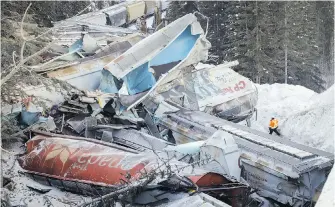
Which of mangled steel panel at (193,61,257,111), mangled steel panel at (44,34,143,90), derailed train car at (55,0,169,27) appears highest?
derailed train car at (55,0,169,27)

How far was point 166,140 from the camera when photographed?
418 inches

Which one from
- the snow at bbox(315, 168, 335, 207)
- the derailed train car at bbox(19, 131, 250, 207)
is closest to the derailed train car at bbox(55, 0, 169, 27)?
the derailed train car at bbox(19, 131, 250, 207)

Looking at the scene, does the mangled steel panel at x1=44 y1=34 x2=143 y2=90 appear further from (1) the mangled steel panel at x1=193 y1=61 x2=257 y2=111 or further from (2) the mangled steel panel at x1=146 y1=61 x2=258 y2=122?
(1) the mangled steel panel at x1=193 y1=61 x2=257 y2=111

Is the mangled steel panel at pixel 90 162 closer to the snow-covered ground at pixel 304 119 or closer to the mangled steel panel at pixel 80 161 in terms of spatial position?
the mangled steel panel at pixel 80 161

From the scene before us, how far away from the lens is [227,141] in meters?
8.13

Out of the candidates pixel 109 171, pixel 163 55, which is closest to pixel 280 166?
pixel 109 171

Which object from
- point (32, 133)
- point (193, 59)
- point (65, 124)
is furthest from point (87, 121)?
point (193, 59)

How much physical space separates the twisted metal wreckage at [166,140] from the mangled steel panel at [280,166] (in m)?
0.02

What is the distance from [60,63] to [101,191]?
5.27 m

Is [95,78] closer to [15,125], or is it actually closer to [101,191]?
[15,125]

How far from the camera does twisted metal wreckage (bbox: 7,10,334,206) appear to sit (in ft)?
22.6

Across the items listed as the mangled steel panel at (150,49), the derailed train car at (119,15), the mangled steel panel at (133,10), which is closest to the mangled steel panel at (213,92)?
the mangled steel panel at (150,49)

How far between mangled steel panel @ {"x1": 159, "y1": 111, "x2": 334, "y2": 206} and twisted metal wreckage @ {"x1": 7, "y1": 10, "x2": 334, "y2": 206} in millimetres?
19

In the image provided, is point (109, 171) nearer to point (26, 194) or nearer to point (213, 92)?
point (26, 194)
